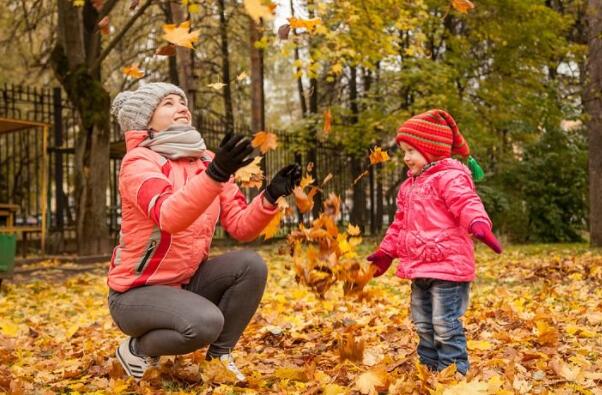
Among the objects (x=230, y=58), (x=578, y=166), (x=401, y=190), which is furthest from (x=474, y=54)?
(x=401, y=190)

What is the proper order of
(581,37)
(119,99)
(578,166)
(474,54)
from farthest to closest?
(581,37) < (474,54) < (578,166) < (119,99)

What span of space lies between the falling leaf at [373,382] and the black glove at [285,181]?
87cm

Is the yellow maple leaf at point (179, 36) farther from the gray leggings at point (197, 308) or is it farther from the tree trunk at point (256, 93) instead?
the tree trunk at point (256, 93)

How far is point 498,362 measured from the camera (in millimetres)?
3422

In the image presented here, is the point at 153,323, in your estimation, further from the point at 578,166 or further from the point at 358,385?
the point at 578,166

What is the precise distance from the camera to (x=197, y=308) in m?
2.93

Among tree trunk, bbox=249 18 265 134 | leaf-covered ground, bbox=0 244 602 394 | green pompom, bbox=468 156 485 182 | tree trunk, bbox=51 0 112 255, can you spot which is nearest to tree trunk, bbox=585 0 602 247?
leaf-covered ground, bbox=0 244 602 394

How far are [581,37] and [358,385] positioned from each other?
18.8 meters

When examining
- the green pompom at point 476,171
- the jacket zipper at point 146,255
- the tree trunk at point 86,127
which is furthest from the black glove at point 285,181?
the tree trunk at point 86,127

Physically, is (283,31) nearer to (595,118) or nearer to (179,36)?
(179,36)

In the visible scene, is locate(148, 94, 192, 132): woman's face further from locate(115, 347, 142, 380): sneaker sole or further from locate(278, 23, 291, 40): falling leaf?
locate(115, 347, 142, 380): sneaker sole

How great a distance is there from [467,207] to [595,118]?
10101 mm

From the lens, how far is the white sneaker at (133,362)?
310 centimetres

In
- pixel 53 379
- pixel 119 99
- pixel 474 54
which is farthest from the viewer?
pixel 474 54
